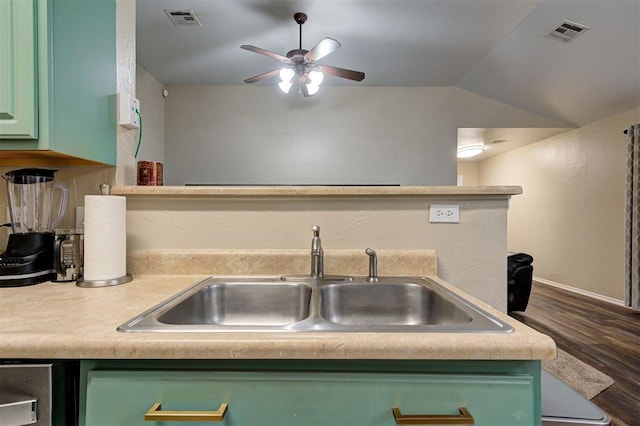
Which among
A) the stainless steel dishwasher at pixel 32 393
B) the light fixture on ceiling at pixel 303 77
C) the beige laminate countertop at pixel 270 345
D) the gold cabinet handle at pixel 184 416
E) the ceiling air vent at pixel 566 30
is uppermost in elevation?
the ceiling air vent at pixel 566 30

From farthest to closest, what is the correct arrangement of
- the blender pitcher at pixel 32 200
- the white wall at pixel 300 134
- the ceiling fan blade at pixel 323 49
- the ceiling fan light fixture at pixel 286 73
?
the white wall at pixel 300 134 → the ceiling fan light fixture at pixel 286 73 → the ceiling fan blade at pixel 323 49 → the blender pitcher at pixel 32 200

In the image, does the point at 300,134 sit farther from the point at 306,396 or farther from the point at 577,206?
the point at 306,396

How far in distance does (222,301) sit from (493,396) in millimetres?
861

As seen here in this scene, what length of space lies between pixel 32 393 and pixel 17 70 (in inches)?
34.6

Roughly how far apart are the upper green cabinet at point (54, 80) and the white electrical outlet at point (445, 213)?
1.29m

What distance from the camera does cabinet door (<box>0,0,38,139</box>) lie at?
92 centimetres

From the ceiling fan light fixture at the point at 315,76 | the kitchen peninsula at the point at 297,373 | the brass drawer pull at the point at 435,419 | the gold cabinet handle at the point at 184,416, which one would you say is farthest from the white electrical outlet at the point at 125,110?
the ceiling fan light fixture at the point at 315,76

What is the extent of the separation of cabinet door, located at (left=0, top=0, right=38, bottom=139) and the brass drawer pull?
3.96 feet

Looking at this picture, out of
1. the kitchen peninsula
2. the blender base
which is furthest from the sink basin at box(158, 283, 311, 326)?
the blender base

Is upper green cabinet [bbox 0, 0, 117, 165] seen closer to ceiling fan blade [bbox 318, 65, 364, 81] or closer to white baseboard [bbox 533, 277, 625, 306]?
ceiling fan blade [bbox 318, 65, 364, 81]

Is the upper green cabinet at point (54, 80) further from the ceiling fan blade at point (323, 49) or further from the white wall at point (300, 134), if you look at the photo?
the white wall at point (300, 134)

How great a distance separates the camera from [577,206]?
4355 mm

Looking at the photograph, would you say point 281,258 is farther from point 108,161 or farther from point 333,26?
point 333,26

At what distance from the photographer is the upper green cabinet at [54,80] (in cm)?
92
